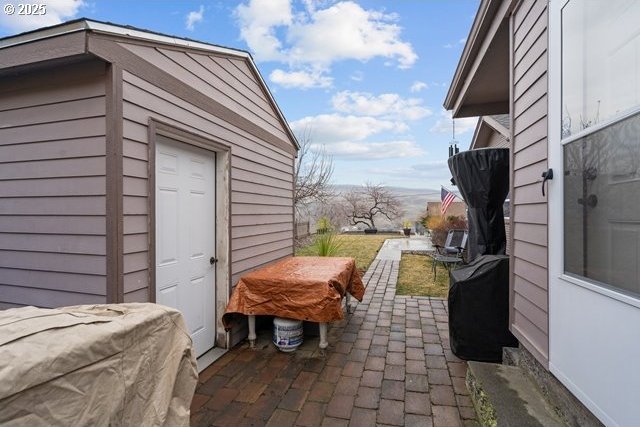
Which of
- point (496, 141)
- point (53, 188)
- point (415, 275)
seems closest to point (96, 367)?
point (53, 188)

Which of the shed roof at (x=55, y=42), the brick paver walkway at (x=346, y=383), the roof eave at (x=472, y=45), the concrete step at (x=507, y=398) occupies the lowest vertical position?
the brick paver walkway at (x=346, y=383)

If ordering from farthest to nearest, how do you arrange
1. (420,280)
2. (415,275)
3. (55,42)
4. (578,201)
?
(415,275), (420,280), (55,42), (578,201)

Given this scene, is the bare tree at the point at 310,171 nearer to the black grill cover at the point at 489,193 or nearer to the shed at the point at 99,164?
the black grill cover at the point at 489,193

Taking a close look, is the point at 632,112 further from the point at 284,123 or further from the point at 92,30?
the point at 284,123

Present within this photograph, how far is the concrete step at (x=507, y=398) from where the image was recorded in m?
1.80

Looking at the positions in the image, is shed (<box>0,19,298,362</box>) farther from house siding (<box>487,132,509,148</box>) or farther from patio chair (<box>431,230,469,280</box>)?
house siding (<box>487,132,509,148</box>)

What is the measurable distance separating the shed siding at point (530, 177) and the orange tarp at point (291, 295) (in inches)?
61.0

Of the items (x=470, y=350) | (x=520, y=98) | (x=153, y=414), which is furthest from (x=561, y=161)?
(x=153, y=414)

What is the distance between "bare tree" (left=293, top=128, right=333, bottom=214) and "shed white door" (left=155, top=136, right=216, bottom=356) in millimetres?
9559

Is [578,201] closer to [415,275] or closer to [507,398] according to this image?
[507,398]

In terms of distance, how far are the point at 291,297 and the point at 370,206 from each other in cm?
1882

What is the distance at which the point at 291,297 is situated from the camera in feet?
10.5

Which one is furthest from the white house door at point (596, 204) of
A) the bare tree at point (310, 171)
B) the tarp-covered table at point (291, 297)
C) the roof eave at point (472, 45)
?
the bare tree at point (310, 171)

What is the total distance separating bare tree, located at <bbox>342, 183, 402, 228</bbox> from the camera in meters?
21.4
